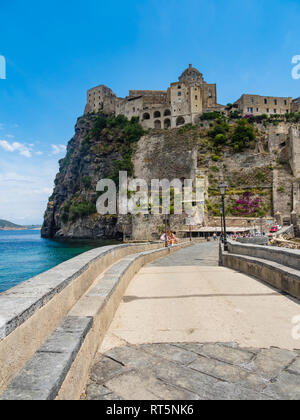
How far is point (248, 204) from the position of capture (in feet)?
144

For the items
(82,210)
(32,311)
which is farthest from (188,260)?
(82,210)

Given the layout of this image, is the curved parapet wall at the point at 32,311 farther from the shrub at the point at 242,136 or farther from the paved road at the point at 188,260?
the shrub at the point at 242,136

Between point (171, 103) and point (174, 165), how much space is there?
1888cm

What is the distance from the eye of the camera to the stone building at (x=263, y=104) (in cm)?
6425

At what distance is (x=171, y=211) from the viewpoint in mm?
42688

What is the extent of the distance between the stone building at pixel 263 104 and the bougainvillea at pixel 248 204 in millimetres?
29021

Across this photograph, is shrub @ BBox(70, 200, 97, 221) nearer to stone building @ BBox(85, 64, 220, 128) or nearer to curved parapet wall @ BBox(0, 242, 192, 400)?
stone building @ BBox(85, 64, 220, 128)

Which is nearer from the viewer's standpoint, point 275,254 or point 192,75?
point 275,254

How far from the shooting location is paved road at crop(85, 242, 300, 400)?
6.93ft

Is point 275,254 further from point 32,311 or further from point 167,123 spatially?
point 167,123

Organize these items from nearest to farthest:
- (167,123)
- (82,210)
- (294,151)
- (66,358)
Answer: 1. (66,358)
2. (294,151)
3. (82,210)
4. (167,123)

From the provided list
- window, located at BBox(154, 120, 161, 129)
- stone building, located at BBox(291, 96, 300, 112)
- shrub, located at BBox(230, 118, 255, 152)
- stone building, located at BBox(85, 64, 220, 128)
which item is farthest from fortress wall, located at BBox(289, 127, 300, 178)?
window, located at BBox(154, 120, 161, 129)
